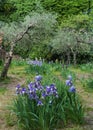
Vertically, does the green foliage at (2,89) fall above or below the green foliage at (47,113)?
below

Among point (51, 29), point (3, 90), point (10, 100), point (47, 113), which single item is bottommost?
point (3, 90)

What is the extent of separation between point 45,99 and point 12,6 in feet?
84.9

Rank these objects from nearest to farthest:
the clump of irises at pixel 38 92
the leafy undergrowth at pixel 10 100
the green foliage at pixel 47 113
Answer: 1. the green foliage at pixel 47 113
2. the clump of irises at pixel 38 92
3. the leafy undergrowth at pixel 10 100

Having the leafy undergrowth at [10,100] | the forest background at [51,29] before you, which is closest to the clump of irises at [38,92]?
the leafy undergrowth at [10,100]

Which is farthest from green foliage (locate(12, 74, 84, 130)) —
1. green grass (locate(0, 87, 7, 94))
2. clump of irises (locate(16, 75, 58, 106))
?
green grass (locate(0, 87, 7, 94))

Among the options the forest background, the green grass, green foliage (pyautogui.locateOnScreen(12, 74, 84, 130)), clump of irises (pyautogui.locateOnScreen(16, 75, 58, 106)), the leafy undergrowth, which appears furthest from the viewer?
the forest background

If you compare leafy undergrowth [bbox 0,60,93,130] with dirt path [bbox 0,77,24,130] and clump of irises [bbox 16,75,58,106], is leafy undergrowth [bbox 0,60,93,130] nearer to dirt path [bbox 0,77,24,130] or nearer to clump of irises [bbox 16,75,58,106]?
dirt path [bbox 0,77,24,130]

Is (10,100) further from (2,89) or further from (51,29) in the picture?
(51,29)

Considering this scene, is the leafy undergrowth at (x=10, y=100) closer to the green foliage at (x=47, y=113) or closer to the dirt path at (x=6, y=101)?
the dirt path at (x=6, y=101)

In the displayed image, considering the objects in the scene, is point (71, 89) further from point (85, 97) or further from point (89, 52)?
point (89, 52)

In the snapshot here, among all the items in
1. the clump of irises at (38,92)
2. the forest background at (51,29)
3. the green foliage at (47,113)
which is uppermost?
the clump of irises at (38,92)

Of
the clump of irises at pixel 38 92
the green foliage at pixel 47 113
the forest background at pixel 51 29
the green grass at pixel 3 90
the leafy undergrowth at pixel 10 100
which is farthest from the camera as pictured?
the forest background at pixel 51 29

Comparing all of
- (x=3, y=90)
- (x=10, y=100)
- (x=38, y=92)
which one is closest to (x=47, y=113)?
(x=38, y=92)

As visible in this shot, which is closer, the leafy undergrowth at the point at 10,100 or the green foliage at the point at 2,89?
the leafy undergrowth at the point at 10,100
